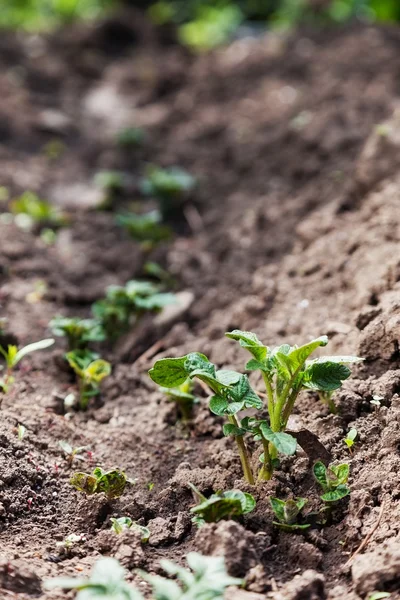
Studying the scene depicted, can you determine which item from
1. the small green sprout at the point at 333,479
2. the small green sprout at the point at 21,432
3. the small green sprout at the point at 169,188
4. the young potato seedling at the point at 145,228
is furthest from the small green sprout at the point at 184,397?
the small green sprout at the point at 169,188

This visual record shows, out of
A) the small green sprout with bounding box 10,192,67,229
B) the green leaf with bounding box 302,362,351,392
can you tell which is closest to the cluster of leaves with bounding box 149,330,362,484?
the green leaf with bounding box 302,362,351,392

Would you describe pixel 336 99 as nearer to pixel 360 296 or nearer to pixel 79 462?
pixel 360 296

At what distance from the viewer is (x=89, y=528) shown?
2053mm

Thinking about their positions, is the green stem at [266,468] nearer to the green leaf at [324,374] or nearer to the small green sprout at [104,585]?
the green leaf at [324,374]

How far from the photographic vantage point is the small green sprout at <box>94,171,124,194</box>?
14.8ft

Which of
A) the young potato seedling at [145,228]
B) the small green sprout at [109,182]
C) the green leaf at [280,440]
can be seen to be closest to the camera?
the green leaf at [280,440]

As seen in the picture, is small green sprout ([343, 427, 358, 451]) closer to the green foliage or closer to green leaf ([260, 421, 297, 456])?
green leaf ([260, 421, 297, 456])

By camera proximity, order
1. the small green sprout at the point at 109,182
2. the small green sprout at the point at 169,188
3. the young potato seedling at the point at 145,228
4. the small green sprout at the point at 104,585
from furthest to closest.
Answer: the small green sprout at the point at 109,182 → the small green sprout at the point at 169,188 → the young potato seedling at the point at 145,228 → the small green sprout at the point at 104,585

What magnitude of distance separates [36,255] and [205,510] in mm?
2202

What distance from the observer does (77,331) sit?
2.87 metres

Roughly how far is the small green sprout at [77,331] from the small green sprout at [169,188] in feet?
5.28

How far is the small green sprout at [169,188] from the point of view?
433 cm

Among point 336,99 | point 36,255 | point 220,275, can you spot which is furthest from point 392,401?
point 336,99

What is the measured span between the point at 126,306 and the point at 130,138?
7.69ft
